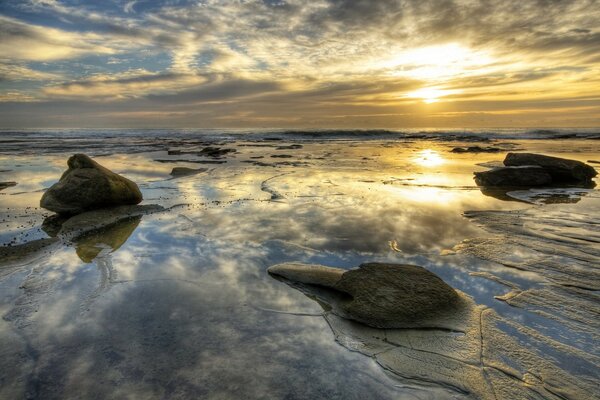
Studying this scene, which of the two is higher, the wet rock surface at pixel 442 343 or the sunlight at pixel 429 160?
the wet rock surface at pixel 442 343

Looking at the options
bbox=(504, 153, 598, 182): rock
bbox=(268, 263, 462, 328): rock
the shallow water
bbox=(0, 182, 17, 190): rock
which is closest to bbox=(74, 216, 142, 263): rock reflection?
the shallow water

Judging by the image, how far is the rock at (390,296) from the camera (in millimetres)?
3881

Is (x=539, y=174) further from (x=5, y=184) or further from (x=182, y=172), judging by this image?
(x=5, y=184)

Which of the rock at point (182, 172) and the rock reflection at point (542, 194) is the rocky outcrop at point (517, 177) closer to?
the rock reflection at point (542, 194)

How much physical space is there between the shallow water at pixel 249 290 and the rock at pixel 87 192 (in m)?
0.68

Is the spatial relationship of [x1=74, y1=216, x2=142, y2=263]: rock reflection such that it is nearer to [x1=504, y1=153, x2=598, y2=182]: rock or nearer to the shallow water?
the shallow water

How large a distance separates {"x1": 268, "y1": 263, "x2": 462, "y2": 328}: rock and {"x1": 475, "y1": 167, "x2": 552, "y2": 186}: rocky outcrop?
33.2 ft

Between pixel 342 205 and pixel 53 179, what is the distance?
12156 mm

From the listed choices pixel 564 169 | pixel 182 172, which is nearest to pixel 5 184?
pixel 182 172

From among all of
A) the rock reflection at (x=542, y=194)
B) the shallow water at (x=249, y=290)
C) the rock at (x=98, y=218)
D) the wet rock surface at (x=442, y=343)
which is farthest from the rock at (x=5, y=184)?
the rock reflection at (x=542, y=194)

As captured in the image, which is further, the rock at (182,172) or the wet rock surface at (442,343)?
the rock at (182,172)

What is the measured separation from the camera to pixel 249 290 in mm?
4609

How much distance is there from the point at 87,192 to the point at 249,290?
6.32 metres

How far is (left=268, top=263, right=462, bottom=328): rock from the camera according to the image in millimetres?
3881
